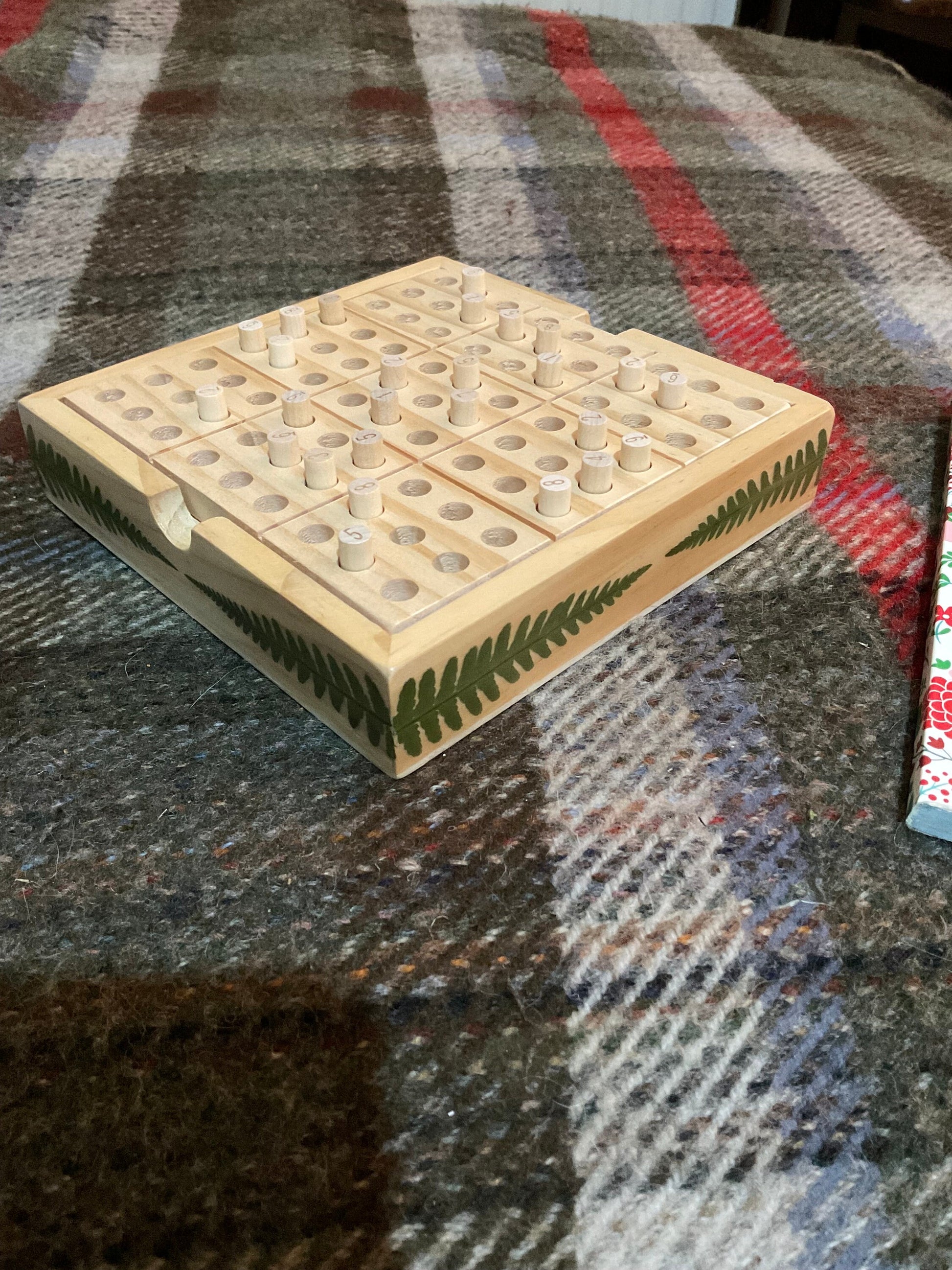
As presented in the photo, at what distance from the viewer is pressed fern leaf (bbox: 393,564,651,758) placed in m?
0.41

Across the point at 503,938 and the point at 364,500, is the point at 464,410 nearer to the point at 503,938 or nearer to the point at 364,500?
the point at 364,500

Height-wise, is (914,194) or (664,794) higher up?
(914,194)

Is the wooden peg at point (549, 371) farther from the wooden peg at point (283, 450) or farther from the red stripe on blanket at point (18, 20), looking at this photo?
the red stripe on blanket at point (18, 20)

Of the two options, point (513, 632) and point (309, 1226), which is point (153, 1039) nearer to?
point (309, 1226)

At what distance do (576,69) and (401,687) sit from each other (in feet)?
4.22

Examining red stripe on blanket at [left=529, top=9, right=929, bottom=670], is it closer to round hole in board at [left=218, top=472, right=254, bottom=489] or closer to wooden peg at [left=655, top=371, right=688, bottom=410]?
wooden peg at [left=655, top=371, right=688, bottom=410]

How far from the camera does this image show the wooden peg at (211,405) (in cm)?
54

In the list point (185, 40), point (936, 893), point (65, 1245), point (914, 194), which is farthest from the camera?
A: point (185, 40)

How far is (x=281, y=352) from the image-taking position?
60cm

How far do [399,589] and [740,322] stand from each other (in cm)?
55

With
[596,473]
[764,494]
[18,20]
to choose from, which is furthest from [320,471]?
[18,20]

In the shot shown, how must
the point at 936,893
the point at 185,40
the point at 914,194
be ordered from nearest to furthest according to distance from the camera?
the point at 936,893
the point at 914,194
the point at 185,40

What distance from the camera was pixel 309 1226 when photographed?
0.98 ft

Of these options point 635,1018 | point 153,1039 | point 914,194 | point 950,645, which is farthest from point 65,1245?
point 914,194
